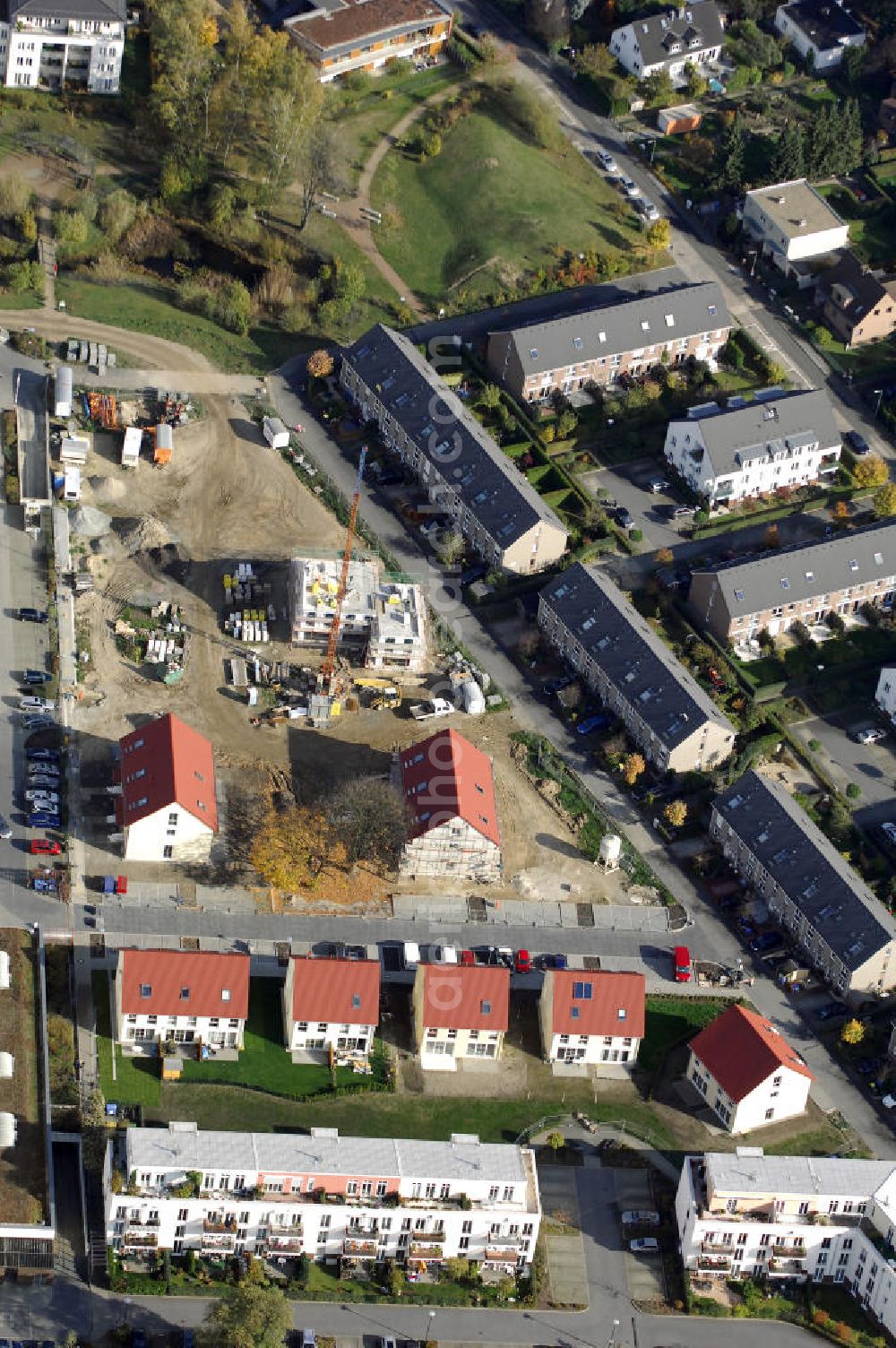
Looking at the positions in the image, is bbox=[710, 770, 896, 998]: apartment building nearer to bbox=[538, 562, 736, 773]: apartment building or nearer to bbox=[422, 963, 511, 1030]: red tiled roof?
bbox=[538, 562, 736, 773]: apartment building

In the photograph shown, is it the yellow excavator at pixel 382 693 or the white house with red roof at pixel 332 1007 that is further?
the yellow excavator at pixel 382 693

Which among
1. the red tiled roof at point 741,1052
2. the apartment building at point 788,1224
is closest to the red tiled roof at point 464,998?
the red tiled roof at point 741,1052

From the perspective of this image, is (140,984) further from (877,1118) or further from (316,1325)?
(877,1118)

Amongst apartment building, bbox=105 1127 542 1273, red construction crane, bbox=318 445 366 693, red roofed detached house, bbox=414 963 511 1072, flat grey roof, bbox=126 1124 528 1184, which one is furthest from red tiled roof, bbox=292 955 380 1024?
red construction crane, bbox=318 445 366 693

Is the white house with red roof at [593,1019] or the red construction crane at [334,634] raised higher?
the red construction crane at [334,634]

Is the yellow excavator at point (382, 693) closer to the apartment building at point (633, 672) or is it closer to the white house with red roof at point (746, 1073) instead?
the apartment building at point (633, 672)
